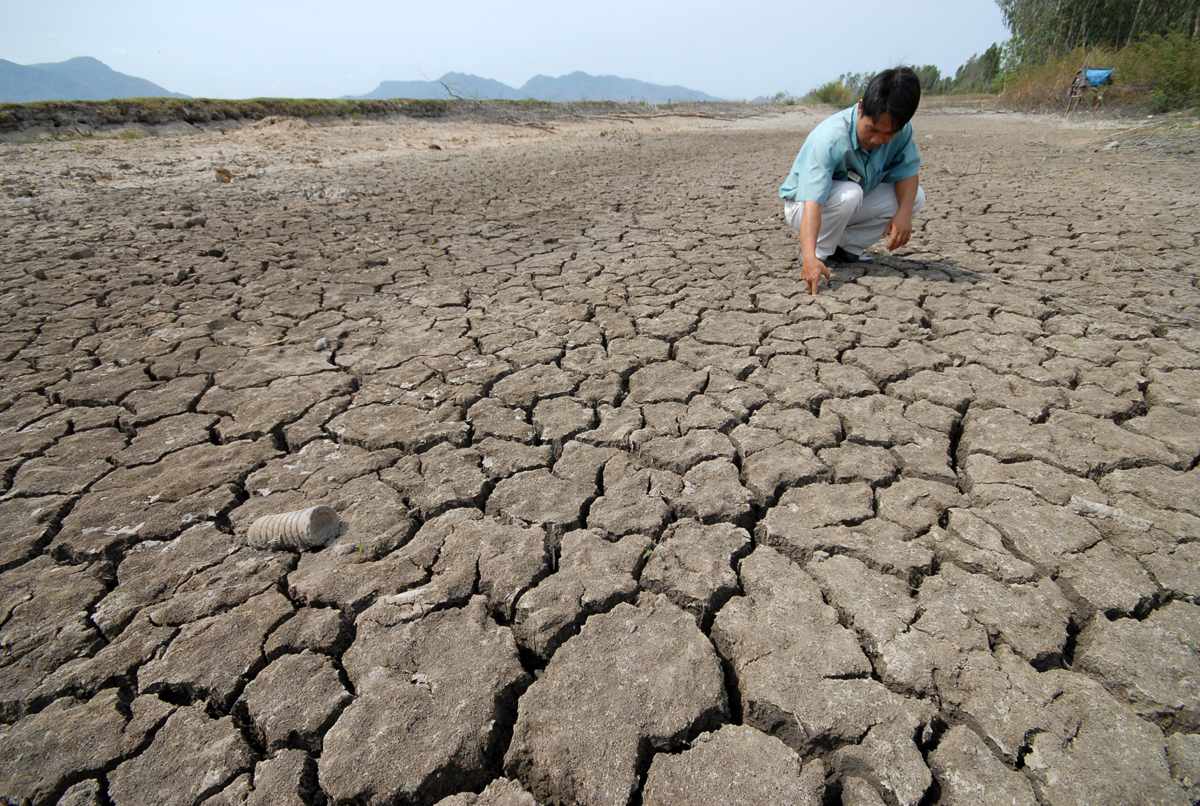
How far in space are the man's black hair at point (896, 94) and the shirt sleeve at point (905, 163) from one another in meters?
0.54

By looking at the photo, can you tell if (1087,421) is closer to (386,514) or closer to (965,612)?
(965,612)

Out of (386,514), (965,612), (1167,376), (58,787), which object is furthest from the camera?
(1167,376)

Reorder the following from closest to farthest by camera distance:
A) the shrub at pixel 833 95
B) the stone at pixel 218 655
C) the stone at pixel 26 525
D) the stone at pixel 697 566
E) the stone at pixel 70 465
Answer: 1. the stone at pixel 218 655
2. the stone at pixel 697 566
3. the stone at pixel 26 525
4. the stone at pixel 70 465
5. the shrub at pixel 833 95

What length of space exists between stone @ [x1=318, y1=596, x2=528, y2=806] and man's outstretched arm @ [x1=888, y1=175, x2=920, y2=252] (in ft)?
9.45

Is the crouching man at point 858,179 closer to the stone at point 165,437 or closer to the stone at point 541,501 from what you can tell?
A: the stone at point 541,501

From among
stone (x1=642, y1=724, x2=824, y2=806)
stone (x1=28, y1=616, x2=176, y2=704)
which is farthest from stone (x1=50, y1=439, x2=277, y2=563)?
stone (x1=642, y1=724, x2=824, y2=806)

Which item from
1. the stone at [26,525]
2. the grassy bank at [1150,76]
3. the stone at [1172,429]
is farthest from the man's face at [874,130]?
the grassy bank at [1150,76]

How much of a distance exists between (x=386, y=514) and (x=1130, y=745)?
1.69 meters

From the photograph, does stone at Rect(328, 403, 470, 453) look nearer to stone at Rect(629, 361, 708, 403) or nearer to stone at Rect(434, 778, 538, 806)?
stone at Rect(629, 361, 708, 403)

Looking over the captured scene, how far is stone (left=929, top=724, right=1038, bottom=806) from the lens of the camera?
0.95 meters

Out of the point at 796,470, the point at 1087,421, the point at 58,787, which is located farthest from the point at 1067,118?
the point at 58,787

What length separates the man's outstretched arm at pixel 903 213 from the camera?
121 inches

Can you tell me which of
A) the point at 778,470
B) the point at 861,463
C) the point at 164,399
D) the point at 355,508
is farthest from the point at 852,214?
the point at 164,399

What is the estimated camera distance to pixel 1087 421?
1.91 metres
